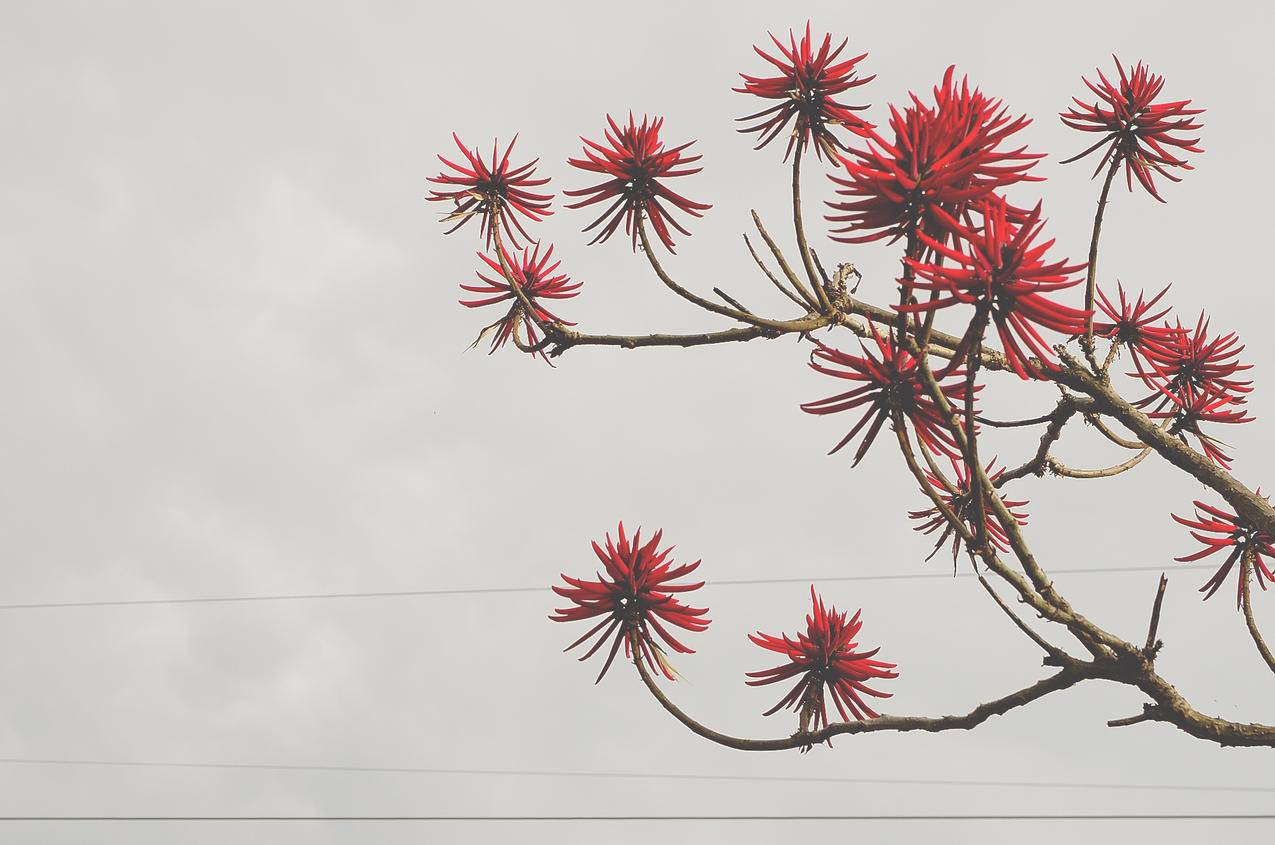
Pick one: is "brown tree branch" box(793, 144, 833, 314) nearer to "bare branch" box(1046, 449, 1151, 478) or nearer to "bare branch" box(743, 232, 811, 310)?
"bare branch" box(743, 232, 811, 310)

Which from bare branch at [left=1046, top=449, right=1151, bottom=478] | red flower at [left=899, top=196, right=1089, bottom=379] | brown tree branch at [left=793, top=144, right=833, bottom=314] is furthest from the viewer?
bare branch at [left=1046, top=449, right=1151, bottom=478]

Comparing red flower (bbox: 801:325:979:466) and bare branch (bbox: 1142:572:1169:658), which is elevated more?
red flower (bbox: 801:325:979:466)

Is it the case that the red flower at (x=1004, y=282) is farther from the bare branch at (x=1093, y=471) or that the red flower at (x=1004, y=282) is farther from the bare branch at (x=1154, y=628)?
the bare branch at (x=1093, y=471)

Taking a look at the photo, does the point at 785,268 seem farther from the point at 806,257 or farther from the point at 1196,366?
the point at 1196,366

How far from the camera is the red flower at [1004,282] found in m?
2.02

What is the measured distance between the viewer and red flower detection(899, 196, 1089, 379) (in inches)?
79.4

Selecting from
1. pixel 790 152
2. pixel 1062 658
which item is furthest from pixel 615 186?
pixel 1062 658

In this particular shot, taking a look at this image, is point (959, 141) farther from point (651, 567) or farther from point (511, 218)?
point (511, 218)

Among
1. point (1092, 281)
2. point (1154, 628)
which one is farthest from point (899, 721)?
point (1092, 281)

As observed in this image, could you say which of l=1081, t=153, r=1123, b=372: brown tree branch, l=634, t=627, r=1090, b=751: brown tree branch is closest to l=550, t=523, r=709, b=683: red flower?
l=634, t=627, r=1090, b=751: brown tree branch

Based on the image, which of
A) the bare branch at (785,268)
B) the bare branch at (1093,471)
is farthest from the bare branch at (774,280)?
the bare branch at (1093,471)

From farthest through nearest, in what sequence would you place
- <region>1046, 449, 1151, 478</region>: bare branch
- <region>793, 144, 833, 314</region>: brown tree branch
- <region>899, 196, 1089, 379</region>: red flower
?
<region>1046, 449, 1151, 478</region>: bare branch → <region>793, 144, 833, 314</region>: brown tree branch → <region>899, 196, 1089, 379</region>: red flower

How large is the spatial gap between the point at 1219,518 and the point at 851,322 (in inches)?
53.1

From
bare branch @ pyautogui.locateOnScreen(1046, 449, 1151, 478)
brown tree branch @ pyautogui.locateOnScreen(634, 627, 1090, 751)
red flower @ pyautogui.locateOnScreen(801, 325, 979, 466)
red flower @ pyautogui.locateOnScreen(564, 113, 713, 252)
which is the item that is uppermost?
red flower @ pyautogui.locateOnScreen(564, 113, 713, 252)
